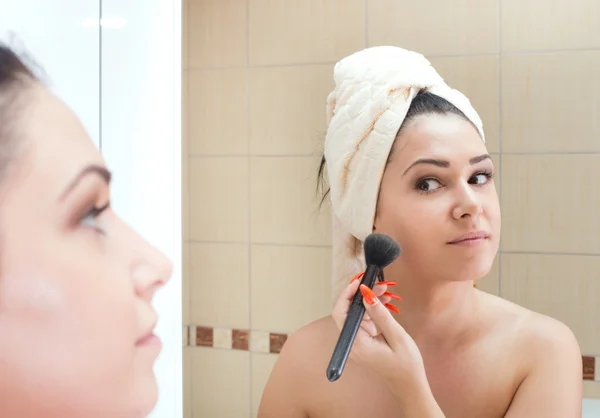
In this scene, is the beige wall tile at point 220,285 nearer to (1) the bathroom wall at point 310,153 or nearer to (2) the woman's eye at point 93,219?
(1) the bathroom wall at point 310,153

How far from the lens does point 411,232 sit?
999 millimetres

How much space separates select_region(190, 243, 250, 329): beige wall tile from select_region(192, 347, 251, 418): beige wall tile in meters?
0.09

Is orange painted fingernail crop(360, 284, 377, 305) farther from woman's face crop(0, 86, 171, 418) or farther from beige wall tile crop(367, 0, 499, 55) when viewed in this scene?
beige wall tile crop(367, 0, 499, 55)

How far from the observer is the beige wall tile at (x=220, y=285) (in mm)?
1565

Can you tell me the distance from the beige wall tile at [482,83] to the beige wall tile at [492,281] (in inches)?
10.7

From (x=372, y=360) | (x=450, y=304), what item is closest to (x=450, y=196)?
(x=450, y=304)

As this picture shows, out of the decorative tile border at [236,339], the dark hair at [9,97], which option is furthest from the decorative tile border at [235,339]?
the dark hair at [9,97]

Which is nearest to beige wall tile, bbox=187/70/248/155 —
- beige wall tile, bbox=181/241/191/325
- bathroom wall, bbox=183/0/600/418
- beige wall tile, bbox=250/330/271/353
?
bathroom wall, bbox=183/0/600/418

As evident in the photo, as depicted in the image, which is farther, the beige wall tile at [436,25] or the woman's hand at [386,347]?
the beige wall tile at [436,25]

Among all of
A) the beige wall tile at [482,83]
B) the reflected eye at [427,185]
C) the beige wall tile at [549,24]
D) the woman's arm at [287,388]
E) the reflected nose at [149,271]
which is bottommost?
the woman's arm at [287,388]

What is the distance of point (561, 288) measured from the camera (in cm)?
135

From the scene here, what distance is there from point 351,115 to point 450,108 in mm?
169

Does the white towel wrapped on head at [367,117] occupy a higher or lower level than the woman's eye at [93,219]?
higher

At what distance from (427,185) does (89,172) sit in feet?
2.07
